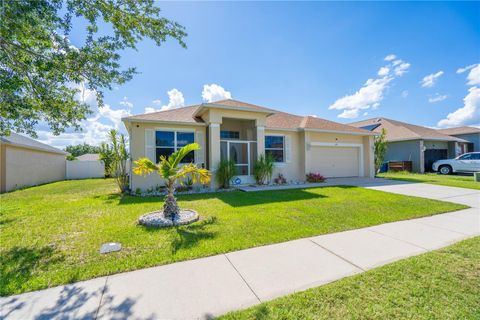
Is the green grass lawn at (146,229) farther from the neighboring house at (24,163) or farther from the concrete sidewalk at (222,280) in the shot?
the neighboring house at (24,163)

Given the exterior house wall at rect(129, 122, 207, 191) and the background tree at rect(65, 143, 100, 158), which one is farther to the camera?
the background tree at rect(65, 143, 100, 158)

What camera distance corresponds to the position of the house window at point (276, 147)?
1332 cm

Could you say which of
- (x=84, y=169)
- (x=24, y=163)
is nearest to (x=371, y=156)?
(x=24, y=163)

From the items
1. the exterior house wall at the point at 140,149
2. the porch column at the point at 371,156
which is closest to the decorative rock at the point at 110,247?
the exterior house wall at the point at 140,149

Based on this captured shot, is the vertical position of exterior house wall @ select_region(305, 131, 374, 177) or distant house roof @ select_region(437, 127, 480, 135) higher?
distant house roof @ select_region(437, 127, 480, 135)

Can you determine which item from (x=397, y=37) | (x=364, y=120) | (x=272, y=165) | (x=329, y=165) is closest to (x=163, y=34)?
(x=272, y=165)

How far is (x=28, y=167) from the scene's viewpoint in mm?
15047

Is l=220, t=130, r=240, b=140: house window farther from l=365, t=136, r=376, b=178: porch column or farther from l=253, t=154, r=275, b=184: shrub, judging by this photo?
l=365, t=136, r=376, b=178: porch column

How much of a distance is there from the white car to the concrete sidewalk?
18.8m

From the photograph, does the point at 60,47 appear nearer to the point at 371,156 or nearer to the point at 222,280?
the point at 222,280

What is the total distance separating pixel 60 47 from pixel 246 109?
7.78 metres

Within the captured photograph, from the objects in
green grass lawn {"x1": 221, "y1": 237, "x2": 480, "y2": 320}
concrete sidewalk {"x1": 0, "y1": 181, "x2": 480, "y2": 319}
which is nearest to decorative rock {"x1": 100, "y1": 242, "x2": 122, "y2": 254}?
concrete sidewalk {"x1": 0, "y1": 181, "x2": 480, "y2": 319}

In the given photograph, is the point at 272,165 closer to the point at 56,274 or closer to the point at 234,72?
the point at 234,72

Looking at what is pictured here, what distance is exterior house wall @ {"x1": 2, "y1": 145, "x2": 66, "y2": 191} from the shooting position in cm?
1288
